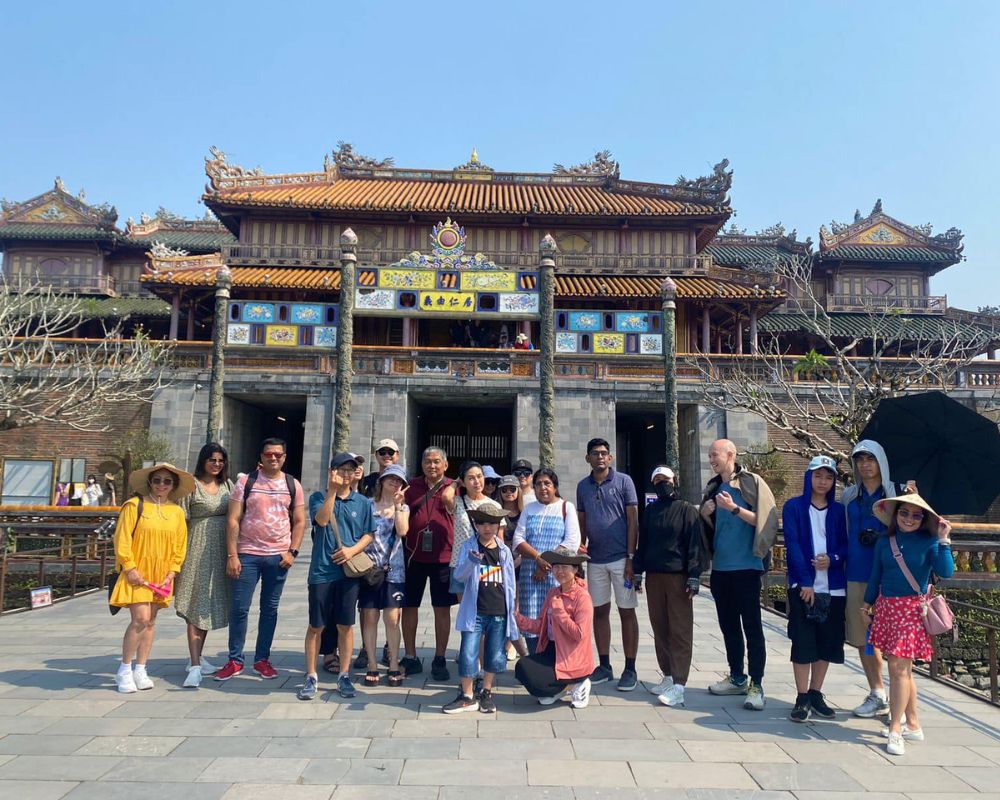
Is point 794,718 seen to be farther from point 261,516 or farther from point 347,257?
point 347,257

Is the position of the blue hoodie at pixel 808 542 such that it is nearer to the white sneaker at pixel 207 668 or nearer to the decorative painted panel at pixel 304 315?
the white sneaker at pixel 207 668

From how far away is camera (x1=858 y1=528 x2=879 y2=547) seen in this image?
14.7 ft

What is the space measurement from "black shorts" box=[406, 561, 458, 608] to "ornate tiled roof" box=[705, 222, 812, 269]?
24.7 m

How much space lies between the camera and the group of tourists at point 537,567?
4.61 m

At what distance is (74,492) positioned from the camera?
57.9 ft

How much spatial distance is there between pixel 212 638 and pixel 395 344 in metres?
15.0

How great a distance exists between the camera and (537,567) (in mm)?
5188

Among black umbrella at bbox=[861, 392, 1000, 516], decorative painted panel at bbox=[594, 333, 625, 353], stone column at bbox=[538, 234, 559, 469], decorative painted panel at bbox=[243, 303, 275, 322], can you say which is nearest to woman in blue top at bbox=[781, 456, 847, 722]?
black umbrella at bbox=[861, 392, 1000, 516]

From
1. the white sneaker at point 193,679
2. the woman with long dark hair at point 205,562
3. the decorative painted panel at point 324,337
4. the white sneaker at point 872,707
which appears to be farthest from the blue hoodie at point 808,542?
the decorative painted panel at point 324,337

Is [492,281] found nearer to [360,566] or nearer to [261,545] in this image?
[261,545]

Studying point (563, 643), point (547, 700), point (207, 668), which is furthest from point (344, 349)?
point (547, 700)

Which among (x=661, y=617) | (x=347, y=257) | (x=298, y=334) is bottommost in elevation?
(x=661, y=617)

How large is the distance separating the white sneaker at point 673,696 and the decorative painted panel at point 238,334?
611 inches

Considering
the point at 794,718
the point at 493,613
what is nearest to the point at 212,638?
the point at 493,613
